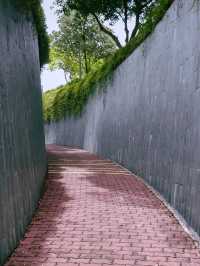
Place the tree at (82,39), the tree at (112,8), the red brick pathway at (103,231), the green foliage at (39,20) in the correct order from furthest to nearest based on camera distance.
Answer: the tree at (82,39) → the tree at (112,8) → the green foliage at (39,20) → the red brick pathway at (103,231)

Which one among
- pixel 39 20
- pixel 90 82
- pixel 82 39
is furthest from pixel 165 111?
pixel 82 39

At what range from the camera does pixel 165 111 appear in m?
9.41

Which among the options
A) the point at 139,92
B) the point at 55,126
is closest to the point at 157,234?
the point at 139,92

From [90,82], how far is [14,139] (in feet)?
53.8

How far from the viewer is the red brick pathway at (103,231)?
219 inches

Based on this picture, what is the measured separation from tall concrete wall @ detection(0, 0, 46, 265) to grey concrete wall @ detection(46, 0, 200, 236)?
2.64 meters

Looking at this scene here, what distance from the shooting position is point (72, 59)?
50.2 m

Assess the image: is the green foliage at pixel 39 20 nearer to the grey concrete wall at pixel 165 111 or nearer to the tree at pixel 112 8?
the grey concrete wall at pixel 165 111

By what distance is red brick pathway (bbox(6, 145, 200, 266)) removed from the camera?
18.3ft

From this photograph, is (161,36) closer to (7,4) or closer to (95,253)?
(7,4)

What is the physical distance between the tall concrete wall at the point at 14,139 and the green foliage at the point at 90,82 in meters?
3.72

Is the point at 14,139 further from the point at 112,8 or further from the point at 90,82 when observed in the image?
the point at 112,8

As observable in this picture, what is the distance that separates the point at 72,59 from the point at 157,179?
4161cm

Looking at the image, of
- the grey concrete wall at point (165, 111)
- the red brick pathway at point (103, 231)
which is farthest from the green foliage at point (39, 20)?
the red brick pathway at point (103, 231)
